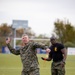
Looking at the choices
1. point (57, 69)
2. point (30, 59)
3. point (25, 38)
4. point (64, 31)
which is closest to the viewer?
point (25, 38)

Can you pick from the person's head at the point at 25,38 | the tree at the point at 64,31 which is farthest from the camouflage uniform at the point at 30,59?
the tree at the point at 64,31

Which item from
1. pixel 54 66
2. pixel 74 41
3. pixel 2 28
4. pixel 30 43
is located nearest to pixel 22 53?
pixel 30 43

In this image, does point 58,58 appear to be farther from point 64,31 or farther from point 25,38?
point 64,31

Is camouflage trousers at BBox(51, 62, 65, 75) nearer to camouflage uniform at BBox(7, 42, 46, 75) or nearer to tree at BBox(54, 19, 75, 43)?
camouflage uniform at BBox(7, 42, 46, 75)

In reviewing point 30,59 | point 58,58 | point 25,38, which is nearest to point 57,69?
point 58,58

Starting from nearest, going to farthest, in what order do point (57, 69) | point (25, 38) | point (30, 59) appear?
point (25, 38) < point (30, 59) < point (57, 69)

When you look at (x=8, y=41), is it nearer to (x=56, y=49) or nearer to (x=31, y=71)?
(x=31, y=71)

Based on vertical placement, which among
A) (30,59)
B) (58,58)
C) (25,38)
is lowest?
(58,58)

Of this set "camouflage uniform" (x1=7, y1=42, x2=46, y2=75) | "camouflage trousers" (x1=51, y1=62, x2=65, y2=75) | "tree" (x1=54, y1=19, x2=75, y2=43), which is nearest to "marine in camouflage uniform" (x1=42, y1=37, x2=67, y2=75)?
"camouflage trousers" (x1=51, y1=62, x2=65, y2=75)

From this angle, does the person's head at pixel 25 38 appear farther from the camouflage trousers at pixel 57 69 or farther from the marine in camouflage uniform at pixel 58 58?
the camouflage trousers at pixel 57 69

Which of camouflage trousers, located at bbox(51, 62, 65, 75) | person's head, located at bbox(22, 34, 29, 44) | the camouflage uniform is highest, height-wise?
person's head, located at bbox(22, 34, 29, 44)

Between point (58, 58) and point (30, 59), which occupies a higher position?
point (30, 59)

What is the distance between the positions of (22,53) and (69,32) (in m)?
83.3

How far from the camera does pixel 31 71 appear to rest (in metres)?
12.9
